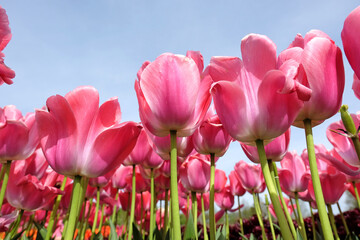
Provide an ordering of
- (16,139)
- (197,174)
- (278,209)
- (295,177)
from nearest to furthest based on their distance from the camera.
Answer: (278,209), (16,139), (197,174), (295,177)

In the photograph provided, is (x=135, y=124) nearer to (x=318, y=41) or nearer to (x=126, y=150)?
(x=126, y=150)

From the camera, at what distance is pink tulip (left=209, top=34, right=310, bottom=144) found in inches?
28.1

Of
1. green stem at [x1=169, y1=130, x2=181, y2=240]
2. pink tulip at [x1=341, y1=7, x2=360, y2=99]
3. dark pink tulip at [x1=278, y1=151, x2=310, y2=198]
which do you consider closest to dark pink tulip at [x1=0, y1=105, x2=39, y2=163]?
green stem at [x1=169, y1=130, x2=181, y2=240]

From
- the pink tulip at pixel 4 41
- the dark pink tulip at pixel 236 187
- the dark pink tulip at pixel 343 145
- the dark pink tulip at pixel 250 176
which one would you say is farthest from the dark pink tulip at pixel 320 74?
the dark pink tulip at pixel 236 187

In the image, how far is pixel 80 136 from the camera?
0.88 meters

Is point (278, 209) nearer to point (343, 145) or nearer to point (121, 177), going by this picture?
point (343, 145)

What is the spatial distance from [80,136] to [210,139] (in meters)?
0.54

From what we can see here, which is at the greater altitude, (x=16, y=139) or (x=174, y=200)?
(x=16, y=139)

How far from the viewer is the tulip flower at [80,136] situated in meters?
0.86

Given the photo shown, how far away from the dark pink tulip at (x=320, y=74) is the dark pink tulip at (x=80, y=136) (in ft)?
1.61

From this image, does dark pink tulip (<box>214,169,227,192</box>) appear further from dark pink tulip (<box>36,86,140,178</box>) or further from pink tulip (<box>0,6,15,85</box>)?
pink tulip (<box>0,6,15,85</box>)

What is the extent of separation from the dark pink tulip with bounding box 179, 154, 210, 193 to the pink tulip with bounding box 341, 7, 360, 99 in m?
1.07

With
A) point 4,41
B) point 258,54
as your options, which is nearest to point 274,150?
point 258,54

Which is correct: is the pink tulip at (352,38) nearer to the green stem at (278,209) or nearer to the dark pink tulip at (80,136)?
the green stem at (278,209)
